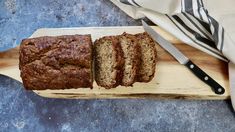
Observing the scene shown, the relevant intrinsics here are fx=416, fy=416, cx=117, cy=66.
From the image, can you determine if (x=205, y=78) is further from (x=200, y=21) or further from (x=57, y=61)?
(x=57, y=61)

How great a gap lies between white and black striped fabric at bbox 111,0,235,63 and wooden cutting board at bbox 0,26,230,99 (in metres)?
0.04

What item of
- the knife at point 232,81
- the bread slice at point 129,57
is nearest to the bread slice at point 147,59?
the bread slice at point 129,57

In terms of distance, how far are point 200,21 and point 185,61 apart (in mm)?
178

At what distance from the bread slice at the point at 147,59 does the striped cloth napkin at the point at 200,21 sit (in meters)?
0.13

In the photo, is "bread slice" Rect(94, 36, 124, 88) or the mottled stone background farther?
the mottled stone background

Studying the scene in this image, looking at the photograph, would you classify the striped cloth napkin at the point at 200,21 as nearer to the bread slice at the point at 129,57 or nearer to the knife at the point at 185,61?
the knife at the point at 185,61

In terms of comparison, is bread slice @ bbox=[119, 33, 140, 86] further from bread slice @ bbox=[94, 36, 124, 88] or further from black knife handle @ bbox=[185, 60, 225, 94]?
black knife handle @ bbox=[185, 60, 225, 94]

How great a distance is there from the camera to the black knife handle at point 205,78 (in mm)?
1679

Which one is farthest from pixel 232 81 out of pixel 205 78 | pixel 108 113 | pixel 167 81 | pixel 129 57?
pixel 108 113

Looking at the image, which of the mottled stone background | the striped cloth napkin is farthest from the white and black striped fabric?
the mottled stone background

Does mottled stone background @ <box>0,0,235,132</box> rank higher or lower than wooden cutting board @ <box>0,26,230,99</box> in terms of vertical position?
lower

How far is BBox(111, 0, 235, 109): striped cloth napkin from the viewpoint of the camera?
1664mm

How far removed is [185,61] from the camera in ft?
5.59

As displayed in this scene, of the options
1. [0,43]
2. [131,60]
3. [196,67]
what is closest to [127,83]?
[131,60]
